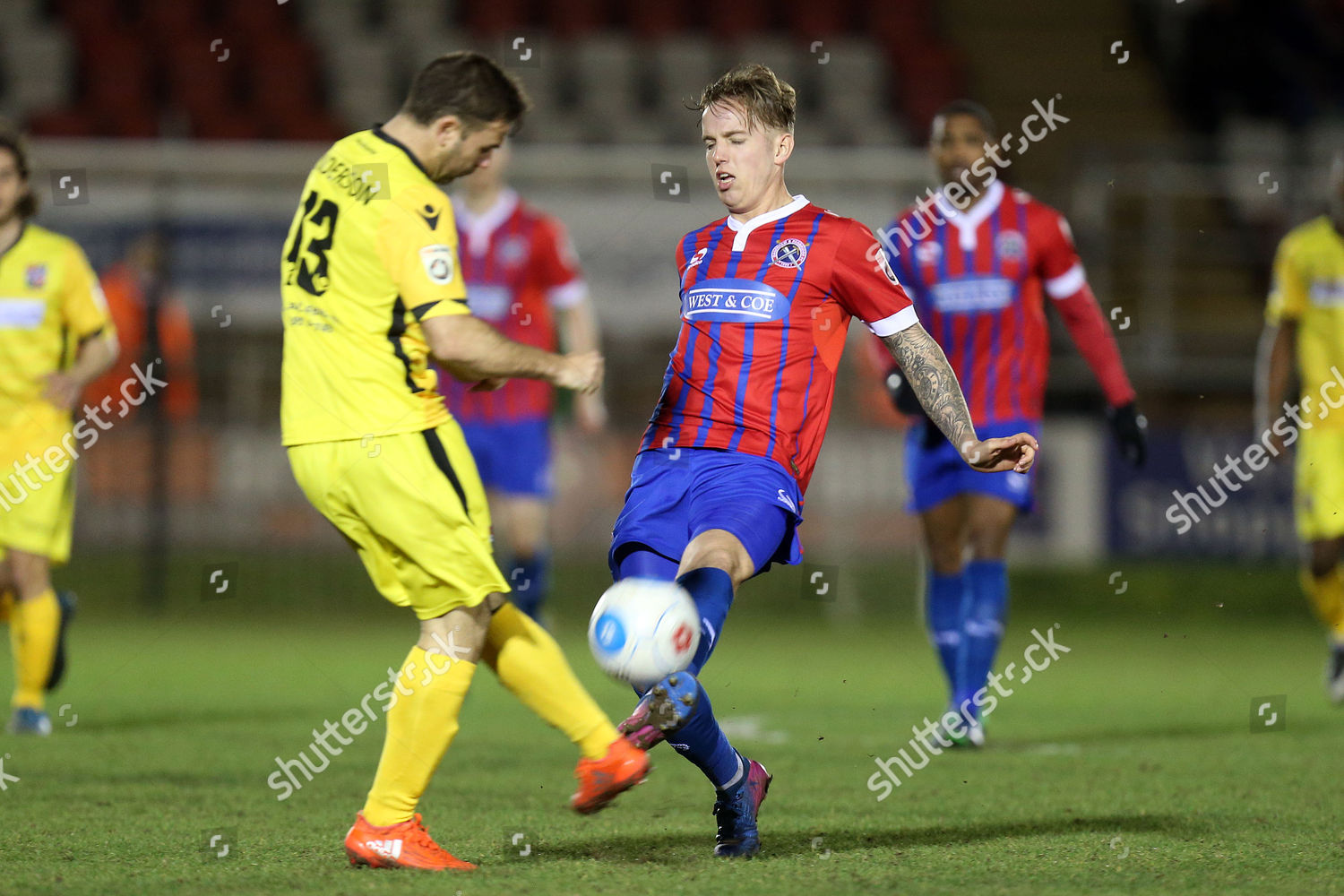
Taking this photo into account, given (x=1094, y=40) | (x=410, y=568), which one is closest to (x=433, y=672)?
(x=410, y=568)

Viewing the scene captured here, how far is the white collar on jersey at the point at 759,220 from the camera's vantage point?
4.29 m

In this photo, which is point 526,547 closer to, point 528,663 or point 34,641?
point 34,641

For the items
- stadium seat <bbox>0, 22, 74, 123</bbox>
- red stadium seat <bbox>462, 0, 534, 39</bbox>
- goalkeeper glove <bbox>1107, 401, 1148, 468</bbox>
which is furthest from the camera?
red stadium seat <bbox>462, 0, 534, 39</bbox>

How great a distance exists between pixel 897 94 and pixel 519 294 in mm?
9964

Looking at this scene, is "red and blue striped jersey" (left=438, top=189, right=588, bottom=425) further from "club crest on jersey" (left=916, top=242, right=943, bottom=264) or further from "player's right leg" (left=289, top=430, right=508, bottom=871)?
"player's right leg" (left=289, top=430, right=508, bottom=871)

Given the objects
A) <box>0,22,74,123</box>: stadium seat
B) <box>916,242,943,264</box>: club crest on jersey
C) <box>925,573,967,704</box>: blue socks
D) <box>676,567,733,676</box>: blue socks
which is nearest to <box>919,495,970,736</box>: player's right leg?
<box>925,573,967,704</box>: blue socks

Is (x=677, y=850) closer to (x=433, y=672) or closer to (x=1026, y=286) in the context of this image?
(x=433, y=672)

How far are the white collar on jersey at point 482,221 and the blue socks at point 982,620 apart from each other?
3191mm

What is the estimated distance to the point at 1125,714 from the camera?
743 centimetres

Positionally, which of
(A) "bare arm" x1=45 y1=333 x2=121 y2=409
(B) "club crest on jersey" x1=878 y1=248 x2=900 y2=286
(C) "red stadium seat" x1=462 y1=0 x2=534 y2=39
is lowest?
(A) "bare arm" x1=45 y1=333 x2=121 y2=409

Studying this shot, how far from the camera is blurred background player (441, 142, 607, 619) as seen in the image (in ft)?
27.5

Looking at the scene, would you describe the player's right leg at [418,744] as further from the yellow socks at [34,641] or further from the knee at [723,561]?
the yellow socks at [34,641]

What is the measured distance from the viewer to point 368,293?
3998 mm

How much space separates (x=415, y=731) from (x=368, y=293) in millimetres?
1036
